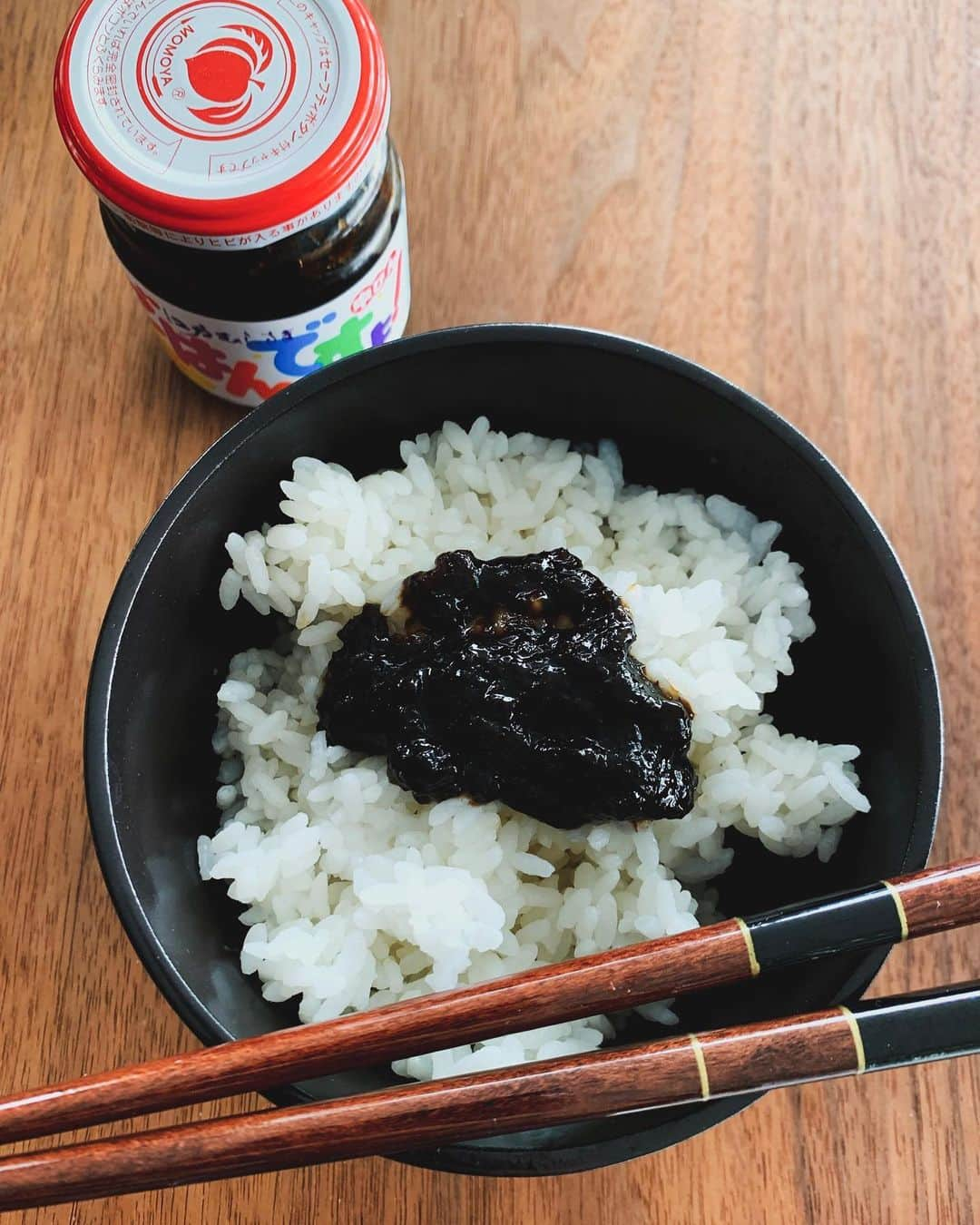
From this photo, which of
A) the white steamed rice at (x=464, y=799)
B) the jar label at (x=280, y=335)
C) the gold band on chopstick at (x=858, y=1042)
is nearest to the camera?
the gold band on chopstick at (x=858, y=1042)

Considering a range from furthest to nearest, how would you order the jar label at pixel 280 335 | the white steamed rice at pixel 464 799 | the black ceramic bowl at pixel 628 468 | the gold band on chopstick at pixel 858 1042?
1. the jar label at pixel 280 335
2. the white steamed rice at pixel 464 799
3. the black ceramic bowl at pixel 628 468
4. the gold band on chopstick at pixel 858 1042

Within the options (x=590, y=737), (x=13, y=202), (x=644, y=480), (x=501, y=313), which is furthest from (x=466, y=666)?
(x=13, y=202)

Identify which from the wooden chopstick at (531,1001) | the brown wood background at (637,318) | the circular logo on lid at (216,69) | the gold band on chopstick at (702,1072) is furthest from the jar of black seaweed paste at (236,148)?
the gold band on chopstick at (702,1072)

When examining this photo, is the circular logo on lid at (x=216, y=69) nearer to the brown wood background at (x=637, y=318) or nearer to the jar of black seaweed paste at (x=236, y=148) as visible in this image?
the jar of black seaweed paste at (x=236, y=148)

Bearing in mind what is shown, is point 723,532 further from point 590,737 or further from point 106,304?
point 106,304

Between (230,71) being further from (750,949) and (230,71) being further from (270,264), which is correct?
(750,949)

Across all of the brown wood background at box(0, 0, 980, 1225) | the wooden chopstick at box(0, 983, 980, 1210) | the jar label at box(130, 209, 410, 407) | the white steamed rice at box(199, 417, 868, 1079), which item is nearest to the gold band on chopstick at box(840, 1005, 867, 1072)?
the wooden chopstick at box(0, 983, 980, 1210)

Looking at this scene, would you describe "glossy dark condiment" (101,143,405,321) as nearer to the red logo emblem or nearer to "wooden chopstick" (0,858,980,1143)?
the red logo emblem

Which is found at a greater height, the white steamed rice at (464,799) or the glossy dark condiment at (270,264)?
the glossy dark condiment at (270,264)
